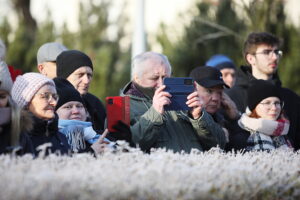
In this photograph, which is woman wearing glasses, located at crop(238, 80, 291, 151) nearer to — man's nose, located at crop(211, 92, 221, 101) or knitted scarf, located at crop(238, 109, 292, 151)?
knitted scarf, located at crop(238, 109, 292, 151)

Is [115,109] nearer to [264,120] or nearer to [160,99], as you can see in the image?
[160,99]

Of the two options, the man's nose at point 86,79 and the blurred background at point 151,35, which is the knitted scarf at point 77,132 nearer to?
the man's nose at point 86,79

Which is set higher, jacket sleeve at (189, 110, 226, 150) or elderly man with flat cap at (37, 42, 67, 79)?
elderly man with flat cap at (37, 42, 67, 79)

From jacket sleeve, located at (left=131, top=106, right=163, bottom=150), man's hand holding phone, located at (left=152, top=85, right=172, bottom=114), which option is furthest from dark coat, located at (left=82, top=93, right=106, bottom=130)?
man's hand holding phone, located at (left=152, top=85, right=172, bottom=114)

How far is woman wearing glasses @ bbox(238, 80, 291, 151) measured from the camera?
746 cm

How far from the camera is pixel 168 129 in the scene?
263 inches

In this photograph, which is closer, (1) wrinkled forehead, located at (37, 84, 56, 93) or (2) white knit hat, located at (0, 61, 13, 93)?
(2) white knit hat, located at (0, 61, 13, 93)

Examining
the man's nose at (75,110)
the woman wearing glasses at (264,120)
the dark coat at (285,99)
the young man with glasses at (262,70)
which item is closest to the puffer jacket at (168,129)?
the man's nose at (75,110)

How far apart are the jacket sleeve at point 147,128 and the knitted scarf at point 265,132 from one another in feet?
4.65

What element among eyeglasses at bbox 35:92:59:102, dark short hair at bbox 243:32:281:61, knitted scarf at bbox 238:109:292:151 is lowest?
knitted scarf at bbox 238:109:292:151

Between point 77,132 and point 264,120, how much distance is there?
2.32 meters

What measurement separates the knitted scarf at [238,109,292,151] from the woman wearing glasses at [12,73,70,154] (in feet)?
7.96

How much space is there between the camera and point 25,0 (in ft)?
72.6

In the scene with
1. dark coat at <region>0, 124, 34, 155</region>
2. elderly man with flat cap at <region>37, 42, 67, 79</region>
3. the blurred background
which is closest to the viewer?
dark coat at <region>0, 124, 34, 155</region>
